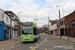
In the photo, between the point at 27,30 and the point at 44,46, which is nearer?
the point at 44,46

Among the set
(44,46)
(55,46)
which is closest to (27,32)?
(44,46)

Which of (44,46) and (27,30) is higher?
(27,30)

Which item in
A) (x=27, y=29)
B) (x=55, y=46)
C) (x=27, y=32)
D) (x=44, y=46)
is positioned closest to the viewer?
(x=55, y=46)

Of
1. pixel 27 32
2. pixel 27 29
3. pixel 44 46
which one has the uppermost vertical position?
pixel 27 29

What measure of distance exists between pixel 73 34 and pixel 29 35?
18.1 m

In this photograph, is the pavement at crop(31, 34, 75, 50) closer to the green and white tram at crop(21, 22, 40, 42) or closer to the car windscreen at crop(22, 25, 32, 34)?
the green and white tram at crop(21, 22, 40, 42)

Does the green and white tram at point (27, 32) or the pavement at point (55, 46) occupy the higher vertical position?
the green and white tram at point (27, 32)

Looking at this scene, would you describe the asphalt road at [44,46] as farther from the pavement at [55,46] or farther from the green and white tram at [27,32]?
the green and white tram at [27,32]

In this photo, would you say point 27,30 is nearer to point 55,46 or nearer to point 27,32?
point 27,32

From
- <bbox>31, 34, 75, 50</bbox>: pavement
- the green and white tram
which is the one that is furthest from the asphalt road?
the green and white tram

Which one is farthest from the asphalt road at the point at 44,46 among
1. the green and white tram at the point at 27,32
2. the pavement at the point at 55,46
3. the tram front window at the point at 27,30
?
the tram front window at the point at 27,30

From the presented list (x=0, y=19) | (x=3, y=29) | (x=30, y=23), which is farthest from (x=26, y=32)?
(x=0, y=19)

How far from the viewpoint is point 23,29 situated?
15320 millimetres

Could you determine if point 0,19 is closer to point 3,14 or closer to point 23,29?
point 3,14
